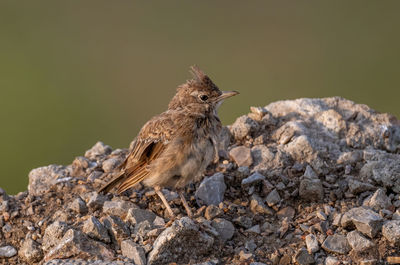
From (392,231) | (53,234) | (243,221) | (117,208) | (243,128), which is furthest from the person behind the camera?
(243,128)

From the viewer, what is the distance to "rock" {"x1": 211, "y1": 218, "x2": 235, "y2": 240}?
6.29m

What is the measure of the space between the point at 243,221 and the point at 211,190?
0.73 metres

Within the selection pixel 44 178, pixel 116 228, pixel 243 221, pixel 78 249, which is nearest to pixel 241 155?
pixel 243 221

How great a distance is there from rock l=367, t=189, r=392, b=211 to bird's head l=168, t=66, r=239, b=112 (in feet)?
6.87

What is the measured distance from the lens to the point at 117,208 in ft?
21.8

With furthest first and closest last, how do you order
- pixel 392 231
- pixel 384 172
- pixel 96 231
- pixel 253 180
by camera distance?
pixel 253 180 → pixel 384 172 → pixel 96 231 → pixel 392 231

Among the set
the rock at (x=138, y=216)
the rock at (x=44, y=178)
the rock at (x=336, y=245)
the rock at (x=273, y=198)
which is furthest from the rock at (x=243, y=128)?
the rock at (x=44, y=178)

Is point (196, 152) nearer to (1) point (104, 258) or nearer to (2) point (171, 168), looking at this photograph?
(2) point (171, 168)

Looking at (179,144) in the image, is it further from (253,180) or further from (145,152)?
(253,180)

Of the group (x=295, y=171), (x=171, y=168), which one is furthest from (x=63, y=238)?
(x=295, y=171)

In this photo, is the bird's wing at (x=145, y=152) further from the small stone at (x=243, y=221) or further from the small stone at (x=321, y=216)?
the small stone at (x=321, y=216)

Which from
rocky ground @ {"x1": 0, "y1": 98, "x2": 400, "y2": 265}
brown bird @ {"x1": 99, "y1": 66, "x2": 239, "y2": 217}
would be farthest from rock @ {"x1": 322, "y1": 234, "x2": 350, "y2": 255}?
brown bird @ {"x1": 99, "y1": 66, "x2": 239, "y2": 217}

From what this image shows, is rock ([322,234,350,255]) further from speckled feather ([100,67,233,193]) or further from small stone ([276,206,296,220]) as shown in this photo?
speckled feather ([100,67,233,193])

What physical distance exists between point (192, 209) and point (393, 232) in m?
2.31
